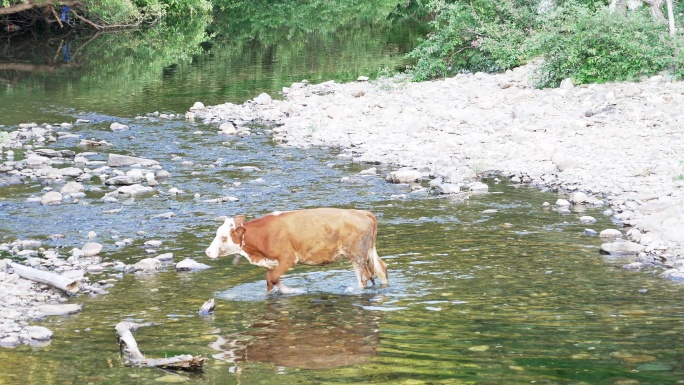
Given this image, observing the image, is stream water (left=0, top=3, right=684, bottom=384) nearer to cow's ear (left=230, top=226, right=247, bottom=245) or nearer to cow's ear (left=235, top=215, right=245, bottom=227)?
cow's ear (left=230, top=226, right=247, bottom=245)

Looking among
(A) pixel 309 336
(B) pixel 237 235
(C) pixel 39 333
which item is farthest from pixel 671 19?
(C) pixel 39 333

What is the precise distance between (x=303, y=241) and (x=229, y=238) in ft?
3.00

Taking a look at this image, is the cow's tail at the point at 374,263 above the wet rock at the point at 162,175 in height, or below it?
above

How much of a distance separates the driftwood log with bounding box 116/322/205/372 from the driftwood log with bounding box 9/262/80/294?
250 cm

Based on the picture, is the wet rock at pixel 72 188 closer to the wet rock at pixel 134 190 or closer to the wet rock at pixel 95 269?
the wet rock at pixel 134 190

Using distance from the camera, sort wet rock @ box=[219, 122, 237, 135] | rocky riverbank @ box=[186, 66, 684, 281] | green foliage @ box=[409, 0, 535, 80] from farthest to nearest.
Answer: green foliage @ box=[409, 0, 535, 80] < wet rock @ box=[219, 122, 237, 135] < rocky riverbank @ box=[186, 66, 684, 281]

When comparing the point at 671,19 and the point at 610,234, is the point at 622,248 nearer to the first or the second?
the point at 610,234

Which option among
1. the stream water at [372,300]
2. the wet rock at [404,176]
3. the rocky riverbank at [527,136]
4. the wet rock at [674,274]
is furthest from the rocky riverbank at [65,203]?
the wet rock at [674,274]

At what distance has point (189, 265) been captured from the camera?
1267 cm

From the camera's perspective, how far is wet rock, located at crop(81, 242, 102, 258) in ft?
43.9

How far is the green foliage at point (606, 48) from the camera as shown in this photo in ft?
78.0

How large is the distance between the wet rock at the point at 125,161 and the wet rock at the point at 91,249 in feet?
20.4

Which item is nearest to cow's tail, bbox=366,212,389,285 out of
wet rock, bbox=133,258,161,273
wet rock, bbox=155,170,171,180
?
wet rock, bbox=133,258,161,273

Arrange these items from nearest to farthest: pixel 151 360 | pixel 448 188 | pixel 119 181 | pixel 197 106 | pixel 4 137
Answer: pixel 151 360 → pixel 448 188 → pixel 119 181 → pixel 4 137 → pixel 197 106
